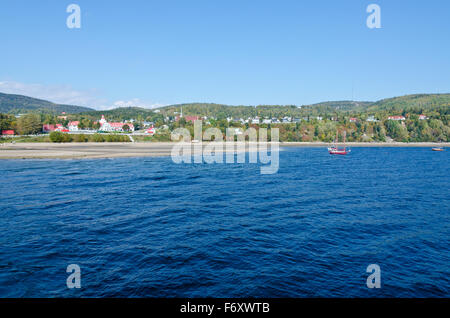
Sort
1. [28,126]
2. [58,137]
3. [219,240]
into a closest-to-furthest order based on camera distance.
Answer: [219,240] < [58,137] < [28,126]

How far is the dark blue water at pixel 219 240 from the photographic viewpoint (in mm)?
16453

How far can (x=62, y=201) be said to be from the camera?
113 ft

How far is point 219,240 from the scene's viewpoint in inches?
917

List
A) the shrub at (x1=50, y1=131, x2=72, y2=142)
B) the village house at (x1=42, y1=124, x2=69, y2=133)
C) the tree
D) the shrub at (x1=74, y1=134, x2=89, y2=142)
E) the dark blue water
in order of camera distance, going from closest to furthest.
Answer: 1. the dark blue water
2. the shrub at (x1=50, y1=131, x2=72, y2=142)
3. the shrub at (x1=74, y1=134, x2=89, y2=142)
4. the tree
5. the village house at (x1=42, y1=124, x2=69, y2=133)

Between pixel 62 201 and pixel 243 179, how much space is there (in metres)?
30.5

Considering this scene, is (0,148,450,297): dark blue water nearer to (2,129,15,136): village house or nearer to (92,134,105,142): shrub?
(92,134,105,142): shrub

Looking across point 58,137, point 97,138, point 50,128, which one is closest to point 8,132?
point 50,128

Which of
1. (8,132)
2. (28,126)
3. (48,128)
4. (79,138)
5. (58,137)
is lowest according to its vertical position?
(79,138)

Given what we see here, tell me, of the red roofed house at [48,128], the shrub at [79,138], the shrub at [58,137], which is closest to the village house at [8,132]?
the red roofed house at [48,128]

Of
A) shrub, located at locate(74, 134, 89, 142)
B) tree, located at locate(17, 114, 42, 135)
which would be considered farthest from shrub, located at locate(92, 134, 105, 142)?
tree, located at locate(17, 114, 42, 135)

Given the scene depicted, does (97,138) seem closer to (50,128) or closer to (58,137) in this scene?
(58,137)

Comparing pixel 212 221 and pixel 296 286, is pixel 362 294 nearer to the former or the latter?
pixel 296 286

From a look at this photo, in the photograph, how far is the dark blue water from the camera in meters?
16.5
